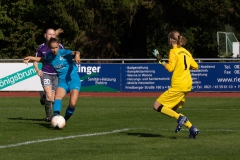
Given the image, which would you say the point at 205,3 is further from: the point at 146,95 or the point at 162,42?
the point at 162,42

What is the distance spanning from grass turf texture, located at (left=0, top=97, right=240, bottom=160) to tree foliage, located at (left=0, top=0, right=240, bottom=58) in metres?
21.8

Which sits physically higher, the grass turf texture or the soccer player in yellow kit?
the soccer player in yellow kit

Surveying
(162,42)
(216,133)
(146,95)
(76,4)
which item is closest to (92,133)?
(216,133)

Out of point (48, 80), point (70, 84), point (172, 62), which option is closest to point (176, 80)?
point (172, 62)

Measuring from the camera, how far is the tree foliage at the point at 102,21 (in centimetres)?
4059

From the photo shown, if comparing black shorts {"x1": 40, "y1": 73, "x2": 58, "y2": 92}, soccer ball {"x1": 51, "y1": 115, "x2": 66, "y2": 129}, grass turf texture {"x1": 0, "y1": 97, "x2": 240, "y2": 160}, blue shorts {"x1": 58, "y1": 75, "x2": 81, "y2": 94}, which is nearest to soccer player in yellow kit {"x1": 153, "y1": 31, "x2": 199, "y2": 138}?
grass turf texture {"x1": 0, "y1": 97, "x2": 240, "y2": 160}

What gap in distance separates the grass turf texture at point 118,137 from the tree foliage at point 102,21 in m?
21.8

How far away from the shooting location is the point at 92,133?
43.1ft

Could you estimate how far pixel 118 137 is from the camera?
12281 mm

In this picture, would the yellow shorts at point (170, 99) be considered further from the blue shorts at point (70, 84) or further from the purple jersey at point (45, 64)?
the purple jersey at point (45, 64)

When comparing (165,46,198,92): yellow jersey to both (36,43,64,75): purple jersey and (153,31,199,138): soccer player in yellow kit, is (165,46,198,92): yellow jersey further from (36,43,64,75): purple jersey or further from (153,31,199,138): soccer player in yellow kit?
(36,43,64,75): purple jersey

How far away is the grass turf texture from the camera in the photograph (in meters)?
9.81

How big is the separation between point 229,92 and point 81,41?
1326cm

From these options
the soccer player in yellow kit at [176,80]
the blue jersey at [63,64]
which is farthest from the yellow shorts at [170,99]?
the blue jersey at [63,64]
